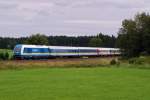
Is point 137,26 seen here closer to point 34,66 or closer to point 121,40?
point 121,40

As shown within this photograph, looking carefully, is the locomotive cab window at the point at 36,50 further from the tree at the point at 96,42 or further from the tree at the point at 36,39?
the tree at the point at 96,42

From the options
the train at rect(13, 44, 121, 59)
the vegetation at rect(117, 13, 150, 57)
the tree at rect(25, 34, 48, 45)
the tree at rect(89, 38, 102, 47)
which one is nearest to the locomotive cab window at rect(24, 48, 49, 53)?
the train at rect(13, 44, 121, 59)

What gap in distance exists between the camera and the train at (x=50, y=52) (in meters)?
76.2

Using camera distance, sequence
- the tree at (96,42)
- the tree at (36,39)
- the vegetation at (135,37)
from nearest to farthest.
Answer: the vegetation at (135,37), the tree at (36,39), the tree at (96,42)

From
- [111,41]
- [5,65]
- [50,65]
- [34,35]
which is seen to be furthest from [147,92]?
[111,41]

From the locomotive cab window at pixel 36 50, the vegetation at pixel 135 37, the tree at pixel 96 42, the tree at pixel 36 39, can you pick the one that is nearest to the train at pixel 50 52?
the locomotive cab window at pixel 36 50

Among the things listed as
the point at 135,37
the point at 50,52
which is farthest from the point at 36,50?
the point at 135,37

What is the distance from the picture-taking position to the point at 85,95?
1001 inches

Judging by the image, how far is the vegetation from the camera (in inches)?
3693

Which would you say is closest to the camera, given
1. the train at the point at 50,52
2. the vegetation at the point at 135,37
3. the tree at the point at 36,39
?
the train at the point at 50,52

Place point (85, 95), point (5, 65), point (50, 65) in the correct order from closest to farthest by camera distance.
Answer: point (85, 95), point (5, 65), point (50, 65)

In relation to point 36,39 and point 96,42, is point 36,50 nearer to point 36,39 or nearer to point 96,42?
point 36,39

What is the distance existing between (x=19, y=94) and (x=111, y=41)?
14980 cm

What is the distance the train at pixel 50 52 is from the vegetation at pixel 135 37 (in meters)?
7.32
